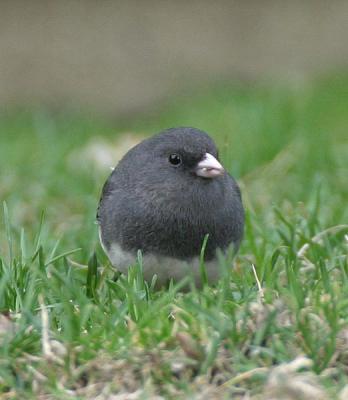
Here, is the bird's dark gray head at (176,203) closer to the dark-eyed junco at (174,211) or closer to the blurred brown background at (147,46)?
the dark-eyed junco at (174,211)

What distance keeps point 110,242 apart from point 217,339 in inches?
32.7

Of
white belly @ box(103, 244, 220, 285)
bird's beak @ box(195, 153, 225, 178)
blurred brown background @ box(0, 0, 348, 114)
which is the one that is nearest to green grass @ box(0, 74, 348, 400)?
white belly @ box(103, 244, 220, 285)

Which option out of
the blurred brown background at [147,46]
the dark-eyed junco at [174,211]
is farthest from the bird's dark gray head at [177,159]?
the blurred brown background at [147,46]

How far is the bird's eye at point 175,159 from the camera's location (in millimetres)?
3116

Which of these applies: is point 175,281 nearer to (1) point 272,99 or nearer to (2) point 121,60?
(1) point 272,99

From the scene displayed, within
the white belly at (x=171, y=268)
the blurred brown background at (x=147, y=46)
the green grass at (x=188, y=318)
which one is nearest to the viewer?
the green grass at (x=188, y=318)

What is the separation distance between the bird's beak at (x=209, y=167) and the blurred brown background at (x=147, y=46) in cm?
398

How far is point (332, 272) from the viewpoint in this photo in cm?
296

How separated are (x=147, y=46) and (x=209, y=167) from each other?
4.23 metres

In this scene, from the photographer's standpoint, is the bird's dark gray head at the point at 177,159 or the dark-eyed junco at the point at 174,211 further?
the bird's dark gray head at the point at 177,159

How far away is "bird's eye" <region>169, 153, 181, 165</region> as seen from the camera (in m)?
3.12

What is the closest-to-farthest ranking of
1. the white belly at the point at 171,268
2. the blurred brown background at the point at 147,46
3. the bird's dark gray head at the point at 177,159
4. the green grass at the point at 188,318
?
the green grass at the point at 188,318, the white belly at the point at 171,268, the bird's dark gray head at the point at 177,159, the blurred brown background at the point at 147,46

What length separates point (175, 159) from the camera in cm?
312

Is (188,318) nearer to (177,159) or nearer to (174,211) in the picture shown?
(174,211)
